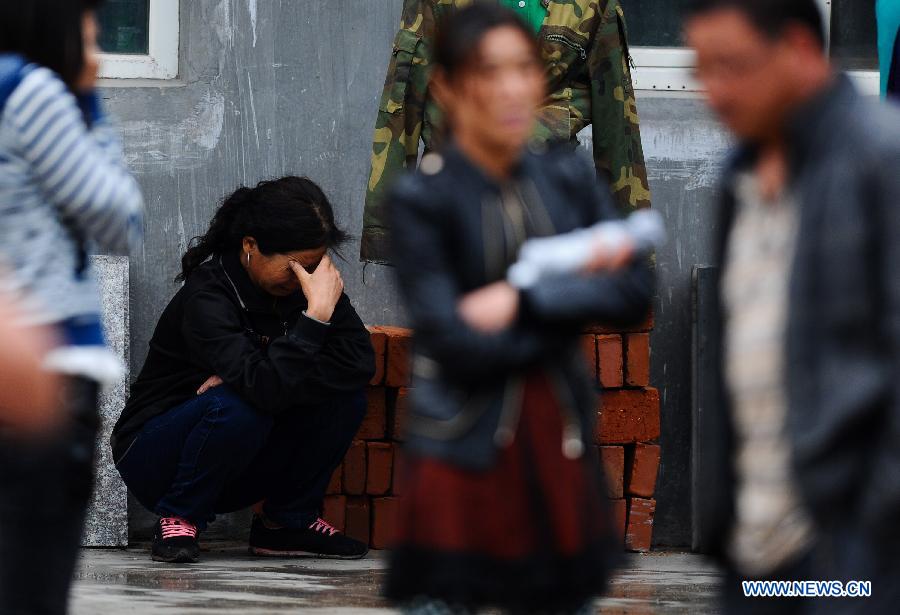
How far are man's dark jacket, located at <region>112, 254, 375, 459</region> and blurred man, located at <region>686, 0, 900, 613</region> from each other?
9.57ft

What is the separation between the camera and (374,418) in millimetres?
5703

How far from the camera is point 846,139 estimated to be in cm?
205

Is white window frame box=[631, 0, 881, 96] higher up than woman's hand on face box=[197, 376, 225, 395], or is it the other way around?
white window frame box=[631, 0, 881, 96]

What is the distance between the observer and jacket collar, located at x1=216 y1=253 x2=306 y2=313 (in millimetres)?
5383

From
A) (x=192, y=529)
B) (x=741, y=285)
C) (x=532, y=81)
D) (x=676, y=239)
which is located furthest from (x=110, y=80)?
(x=741, y=285)

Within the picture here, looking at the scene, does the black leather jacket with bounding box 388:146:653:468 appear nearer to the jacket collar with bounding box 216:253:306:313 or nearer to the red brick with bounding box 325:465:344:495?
the jacket collar with bounding box 216:253:306:313

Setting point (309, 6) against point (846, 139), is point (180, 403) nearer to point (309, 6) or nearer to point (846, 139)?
point (309, 6)

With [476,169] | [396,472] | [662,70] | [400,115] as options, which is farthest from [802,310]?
[662,70]

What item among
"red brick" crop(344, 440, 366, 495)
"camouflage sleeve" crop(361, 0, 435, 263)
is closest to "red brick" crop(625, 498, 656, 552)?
"red brick" crop(344, 440, 366, 495)

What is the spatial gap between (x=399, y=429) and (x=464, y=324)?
3244mm

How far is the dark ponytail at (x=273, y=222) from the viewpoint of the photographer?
533 centimetres

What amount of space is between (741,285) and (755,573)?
395mm

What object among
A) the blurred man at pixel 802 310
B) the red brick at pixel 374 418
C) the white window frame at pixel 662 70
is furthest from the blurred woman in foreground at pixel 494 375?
the white window frame at pixel 662 70

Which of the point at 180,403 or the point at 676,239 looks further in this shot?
the point at 676,239
